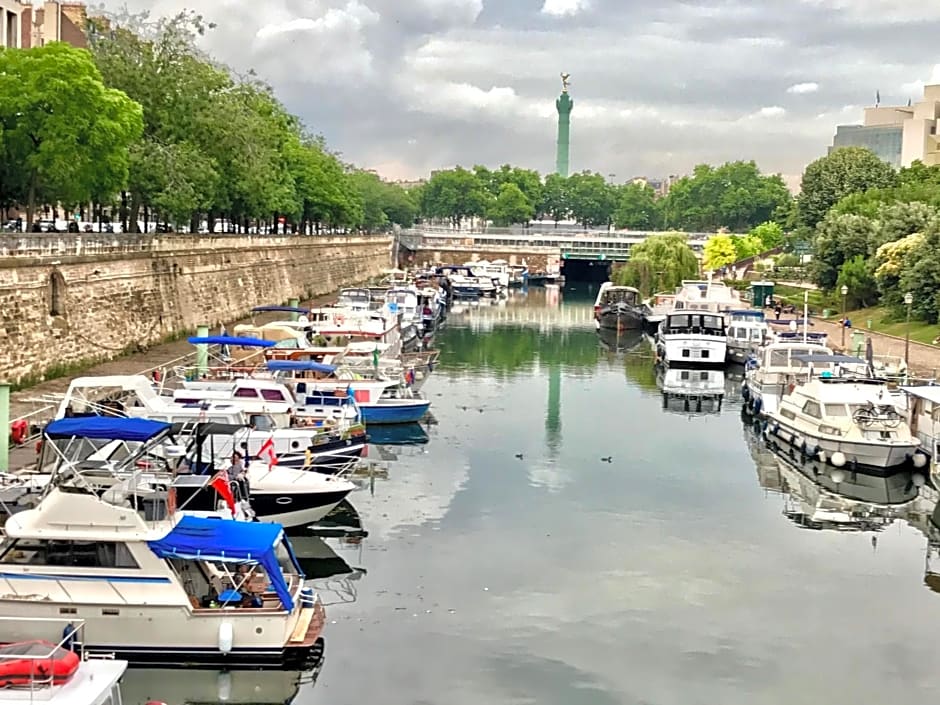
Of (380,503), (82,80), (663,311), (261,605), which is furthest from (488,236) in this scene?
(261,605)

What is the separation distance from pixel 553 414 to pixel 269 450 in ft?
64.4

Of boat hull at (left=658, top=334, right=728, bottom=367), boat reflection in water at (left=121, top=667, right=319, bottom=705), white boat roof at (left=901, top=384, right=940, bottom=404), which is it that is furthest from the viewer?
boat hull at (left=658, top=334, right=728, bottom=367)

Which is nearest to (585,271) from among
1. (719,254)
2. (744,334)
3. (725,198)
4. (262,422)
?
(725,198)

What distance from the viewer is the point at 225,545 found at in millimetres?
20188

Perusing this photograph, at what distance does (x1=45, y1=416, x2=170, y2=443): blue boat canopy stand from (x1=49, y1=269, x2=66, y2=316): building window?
824 inches

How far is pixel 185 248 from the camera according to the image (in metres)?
59.6

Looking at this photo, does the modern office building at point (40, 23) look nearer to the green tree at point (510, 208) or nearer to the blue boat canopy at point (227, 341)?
the blue boat canopy at point (227, 341)

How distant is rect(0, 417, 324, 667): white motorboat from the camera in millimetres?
19594

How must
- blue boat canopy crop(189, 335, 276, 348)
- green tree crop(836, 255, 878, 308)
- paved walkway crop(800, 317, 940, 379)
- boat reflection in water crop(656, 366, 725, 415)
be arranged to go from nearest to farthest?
blue boat canopy crop(189, 335, 276, 348) → boat reflection in water crop(656, 366, 725, 415) → paved walkway crop(800, 317, 940, 379) → green tree crop(836, 255, 878, 308)

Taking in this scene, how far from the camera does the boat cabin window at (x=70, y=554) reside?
19797 millimetres

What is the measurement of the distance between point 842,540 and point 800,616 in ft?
21.5

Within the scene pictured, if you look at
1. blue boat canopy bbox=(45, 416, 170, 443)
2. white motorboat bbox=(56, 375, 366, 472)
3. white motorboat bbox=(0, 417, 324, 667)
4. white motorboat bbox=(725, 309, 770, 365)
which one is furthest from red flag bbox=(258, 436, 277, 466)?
white motorboat bbox=(725, 309, 770, 365)

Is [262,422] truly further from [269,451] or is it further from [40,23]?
[40,23]

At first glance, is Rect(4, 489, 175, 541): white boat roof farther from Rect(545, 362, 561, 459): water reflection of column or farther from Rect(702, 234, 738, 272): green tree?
Rect(702, 234, 738, 272): green tree
